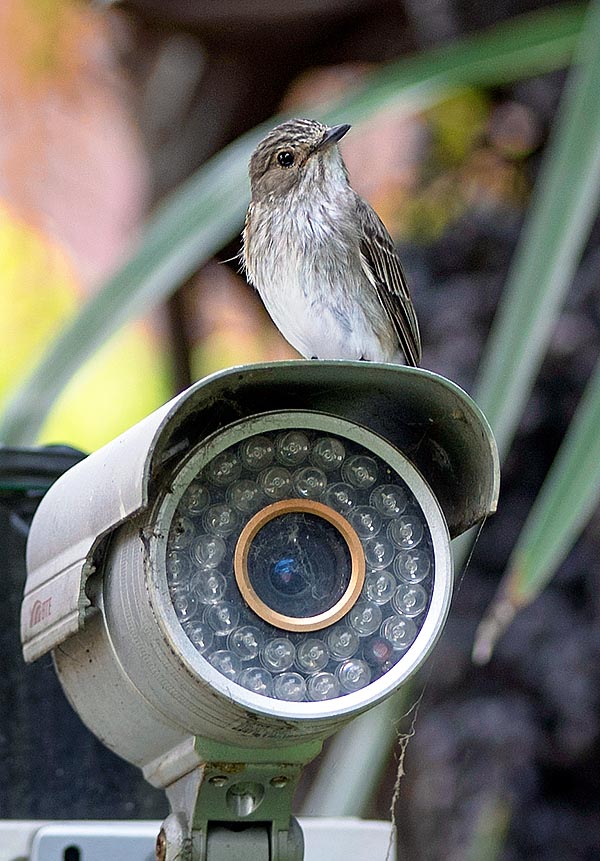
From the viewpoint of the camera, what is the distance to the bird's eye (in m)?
2.76

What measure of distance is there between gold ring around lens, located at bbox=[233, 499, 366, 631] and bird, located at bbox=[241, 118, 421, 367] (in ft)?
3.32

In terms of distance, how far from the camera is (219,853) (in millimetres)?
1741

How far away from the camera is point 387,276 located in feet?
9.11

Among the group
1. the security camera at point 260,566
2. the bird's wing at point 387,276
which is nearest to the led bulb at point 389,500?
the security camera at point 260,566

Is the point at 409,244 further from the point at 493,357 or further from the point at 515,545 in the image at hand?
the point at 493,357

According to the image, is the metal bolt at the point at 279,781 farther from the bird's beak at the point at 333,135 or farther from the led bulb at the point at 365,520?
the bird's beak at the point at 333,135

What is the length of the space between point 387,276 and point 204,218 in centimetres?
45

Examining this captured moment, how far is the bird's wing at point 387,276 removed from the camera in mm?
2740

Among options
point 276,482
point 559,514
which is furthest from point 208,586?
point 559,514

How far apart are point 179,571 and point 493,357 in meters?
1.05

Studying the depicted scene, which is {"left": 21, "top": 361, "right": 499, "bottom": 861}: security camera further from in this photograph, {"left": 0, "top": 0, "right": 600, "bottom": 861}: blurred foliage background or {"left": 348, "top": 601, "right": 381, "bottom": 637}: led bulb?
{"left": 0, "top": 0, "right": 600, "bottom": 861}: blurred foliage background

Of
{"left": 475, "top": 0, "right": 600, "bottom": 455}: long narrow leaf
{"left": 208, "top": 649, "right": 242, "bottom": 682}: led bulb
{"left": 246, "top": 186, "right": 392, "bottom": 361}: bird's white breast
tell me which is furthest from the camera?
{"left": 246, "top": 186, "right": 392, "bottom": 361}: bird's white breast

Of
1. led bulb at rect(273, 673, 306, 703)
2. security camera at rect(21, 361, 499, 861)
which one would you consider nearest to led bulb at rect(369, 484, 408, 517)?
security camera at rect(21, 361, 499, 861)

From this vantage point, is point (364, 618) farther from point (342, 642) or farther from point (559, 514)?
point (559, 514)
